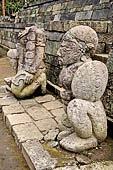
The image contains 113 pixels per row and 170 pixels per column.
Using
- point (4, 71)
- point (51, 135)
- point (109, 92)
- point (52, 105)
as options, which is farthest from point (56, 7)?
point (51, 135)

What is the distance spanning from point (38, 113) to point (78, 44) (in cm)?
185

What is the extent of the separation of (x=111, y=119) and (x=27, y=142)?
1223 mm

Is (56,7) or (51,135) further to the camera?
(56,7)

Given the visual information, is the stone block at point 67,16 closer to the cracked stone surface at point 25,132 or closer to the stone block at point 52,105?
the stone block at point 52,105

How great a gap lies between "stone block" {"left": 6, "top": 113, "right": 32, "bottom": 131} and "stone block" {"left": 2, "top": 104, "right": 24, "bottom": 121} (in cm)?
16

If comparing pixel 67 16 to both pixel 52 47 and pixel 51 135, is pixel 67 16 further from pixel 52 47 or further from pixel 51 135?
pixel 51 135

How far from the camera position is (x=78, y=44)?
9.41ft

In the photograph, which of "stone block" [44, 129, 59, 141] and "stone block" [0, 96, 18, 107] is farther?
"stone block" [0, 96, 18, 107]

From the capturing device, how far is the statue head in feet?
9.39

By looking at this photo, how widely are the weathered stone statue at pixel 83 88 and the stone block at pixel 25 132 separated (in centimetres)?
53

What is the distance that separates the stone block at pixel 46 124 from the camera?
12.0 feet

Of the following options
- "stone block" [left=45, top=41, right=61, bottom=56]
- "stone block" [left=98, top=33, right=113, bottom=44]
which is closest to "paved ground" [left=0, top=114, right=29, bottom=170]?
"stone block" [left=98, top=33, right=113, bottom=44]

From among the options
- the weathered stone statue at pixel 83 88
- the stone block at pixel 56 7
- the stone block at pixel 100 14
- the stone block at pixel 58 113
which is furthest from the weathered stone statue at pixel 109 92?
the stone block at pixel 56 7

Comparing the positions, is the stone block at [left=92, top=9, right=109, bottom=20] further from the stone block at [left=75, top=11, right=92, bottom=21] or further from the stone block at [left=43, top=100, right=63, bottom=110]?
the stone block at [left=43, top=100, right=63, bottom=110]
